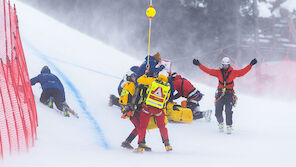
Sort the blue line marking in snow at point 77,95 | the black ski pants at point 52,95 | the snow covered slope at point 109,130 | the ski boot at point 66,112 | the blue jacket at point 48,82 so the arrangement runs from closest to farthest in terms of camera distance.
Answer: the snow covered slope at point 109,130 < the blue line marking in snow at point 77,95 < the ski boot at point 66,112 < the black ski pants at point 52,95 < the blue jacket at point 48,82

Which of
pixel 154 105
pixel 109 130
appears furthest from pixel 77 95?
pixel 154 105

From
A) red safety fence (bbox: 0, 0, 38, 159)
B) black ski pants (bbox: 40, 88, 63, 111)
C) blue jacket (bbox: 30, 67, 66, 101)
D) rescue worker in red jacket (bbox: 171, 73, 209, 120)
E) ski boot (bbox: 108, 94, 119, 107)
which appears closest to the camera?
red safety fence (bbox: 0, 0, 38, 159)

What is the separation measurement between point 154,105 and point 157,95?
123mm

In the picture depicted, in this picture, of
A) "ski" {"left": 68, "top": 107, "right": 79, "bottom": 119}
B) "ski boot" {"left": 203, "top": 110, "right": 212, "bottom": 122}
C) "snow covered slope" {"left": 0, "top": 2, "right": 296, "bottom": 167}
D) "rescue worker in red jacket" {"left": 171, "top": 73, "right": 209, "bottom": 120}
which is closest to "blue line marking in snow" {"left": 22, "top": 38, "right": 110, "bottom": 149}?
"snow covered slope" {"left": 0, "top": 2, "right": 296, "bottom": 167}

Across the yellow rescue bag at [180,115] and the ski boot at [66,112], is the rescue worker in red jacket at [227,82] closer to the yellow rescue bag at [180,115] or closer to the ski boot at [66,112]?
the yellow rescue bag at [180,115]

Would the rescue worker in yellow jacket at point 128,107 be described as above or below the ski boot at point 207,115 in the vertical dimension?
above

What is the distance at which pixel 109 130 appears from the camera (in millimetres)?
6605

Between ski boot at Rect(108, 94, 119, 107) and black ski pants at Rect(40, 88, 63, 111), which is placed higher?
black ski pants at Rect(40, 88, 63, 111)

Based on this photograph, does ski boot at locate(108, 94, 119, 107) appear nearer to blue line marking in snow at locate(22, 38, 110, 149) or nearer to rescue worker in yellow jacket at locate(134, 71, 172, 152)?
blue line marking in snow at locate(22, 38, 110, 149)

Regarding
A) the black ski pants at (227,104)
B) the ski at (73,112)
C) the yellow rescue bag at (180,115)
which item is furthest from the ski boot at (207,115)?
the ski at (73,112)

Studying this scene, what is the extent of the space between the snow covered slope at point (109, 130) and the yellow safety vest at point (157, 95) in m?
0.59

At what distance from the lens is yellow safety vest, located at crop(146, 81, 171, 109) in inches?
212

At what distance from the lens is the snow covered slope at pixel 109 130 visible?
193 inches

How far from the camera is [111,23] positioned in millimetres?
20703
